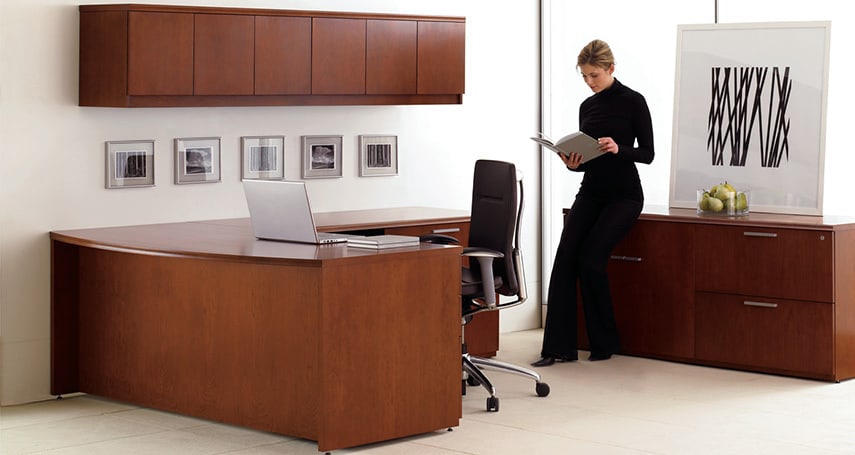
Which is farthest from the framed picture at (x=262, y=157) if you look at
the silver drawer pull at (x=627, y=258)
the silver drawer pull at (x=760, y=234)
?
the silver drawer pull at (x=760, y=234)

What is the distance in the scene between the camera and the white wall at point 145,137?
6.29m

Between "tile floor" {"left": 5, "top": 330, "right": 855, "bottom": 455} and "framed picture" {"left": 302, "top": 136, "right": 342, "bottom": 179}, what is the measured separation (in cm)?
159

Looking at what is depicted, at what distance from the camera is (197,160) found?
274 inches

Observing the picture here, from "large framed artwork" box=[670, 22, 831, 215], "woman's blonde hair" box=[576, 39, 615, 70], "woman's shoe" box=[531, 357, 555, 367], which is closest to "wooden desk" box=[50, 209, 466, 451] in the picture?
"woman's shoe" box=[531, 357, 555, 367]

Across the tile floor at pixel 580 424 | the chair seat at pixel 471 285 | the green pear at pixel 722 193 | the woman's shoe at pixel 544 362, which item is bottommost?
the tile floor at pixel 580 424

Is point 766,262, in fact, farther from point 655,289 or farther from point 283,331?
point 283,331

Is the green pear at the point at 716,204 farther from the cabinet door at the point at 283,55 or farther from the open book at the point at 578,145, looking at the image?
→ the cabinet door at the point at 283,55

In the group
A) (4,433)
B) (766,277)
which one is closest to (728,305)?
(766,277)

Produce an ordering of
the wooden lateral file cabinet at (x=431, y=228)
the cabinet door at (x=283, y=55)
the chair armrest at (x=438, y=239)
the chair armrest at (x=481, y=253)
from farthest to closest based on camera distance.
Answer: the wooden lateral file cabinet at (x=431, y=228) → the cabinet door at (x=283, y=55) → the chair armrest at (x=481, y=253) → the chair armrest at (x=438, y=239)

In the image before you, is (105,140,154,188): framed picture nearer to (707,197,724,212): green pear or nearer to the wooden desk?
the wooden desk

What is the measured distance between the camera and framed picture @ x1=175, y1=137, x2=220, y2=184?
6.88m

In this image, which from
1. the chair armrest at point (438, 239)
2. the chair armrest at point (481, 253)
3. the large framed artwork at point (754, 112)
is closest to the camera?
the chair armrest at point (438, 239)

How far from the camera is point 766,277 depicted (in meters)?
6.95

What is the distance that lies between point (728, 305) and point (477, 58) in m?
2.35
